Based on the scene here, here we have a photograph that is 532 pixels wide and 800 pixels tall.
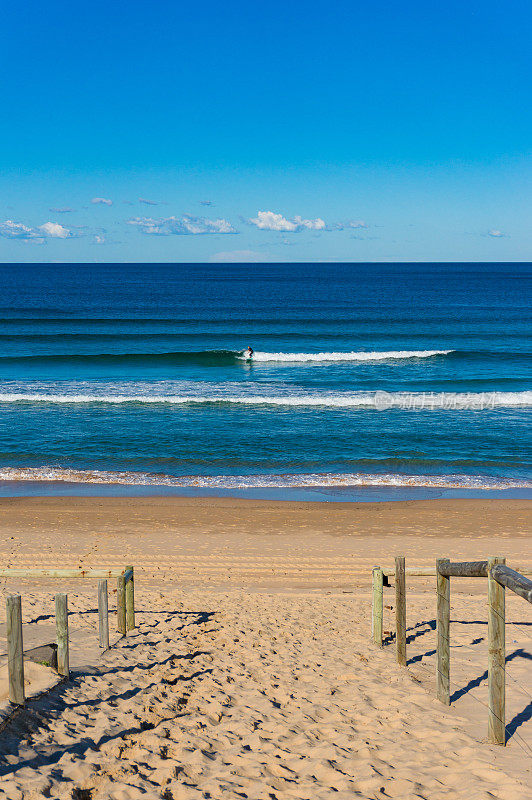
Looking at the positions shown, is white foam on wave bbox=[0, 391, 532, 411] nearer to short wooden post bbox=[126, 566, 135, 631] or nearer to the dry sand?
the dry sand

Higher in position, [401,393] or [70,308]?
[70,308]

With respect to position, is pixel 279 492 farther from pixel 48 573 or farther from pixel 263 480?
pixel 48 573

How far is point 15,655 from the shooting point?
5.12m

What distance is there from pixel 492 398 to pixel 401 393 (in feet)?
14.0

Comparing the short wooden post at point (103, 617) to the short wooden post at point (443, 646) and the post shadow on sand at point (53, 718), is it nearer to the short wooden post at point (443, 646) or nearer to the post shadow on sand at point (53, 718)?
the post shadow on sand at point (53, 718)

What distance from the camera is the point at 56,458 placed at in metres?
21.8

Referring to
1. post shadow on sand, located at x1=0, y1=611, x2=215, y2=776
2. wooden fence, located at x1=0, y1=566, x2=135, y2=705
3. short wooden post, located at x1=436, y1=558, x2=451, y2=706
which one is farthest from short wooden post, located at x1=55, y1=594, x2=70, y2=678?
short wooden post, located at x1=436, y1=558, x2=451, y2=706

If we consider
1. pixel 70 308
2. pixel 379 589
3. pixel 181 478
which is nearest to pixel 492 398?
pixel 181 478

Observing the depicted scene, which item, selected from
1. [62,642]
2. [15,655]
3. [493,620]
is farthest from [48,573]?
[493,620]

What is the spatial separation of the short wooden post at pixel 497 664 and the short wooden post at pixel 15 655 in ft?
11.9

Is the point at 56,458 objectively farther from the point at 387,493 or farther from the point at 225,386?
the point at 225,386

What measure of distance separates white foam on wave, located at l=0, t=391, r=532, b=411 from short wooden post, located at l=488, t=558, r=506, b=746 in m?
24.1

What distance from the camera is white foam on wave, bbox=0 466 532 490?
1945 centimetres

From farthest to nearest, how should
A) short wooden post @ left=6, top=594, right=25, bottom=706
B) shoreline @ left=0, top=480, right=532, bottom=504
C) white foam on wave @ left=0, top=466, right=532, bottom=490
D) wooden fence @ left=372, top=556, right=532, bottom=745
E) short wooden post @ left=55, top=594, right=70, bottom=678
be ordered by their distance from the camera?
white foam on wave @ left=0, top=466, right=532, bottom=490, shoreline @ left=0, top=480, right=532, bottom=504, short wooden post @ left=55, top=594, right=70, bottom=678, short wooden post @ left=6, top=594, right=25, bottom=706, wooden fence @ left=372, top=556, right=532, bottom=745
